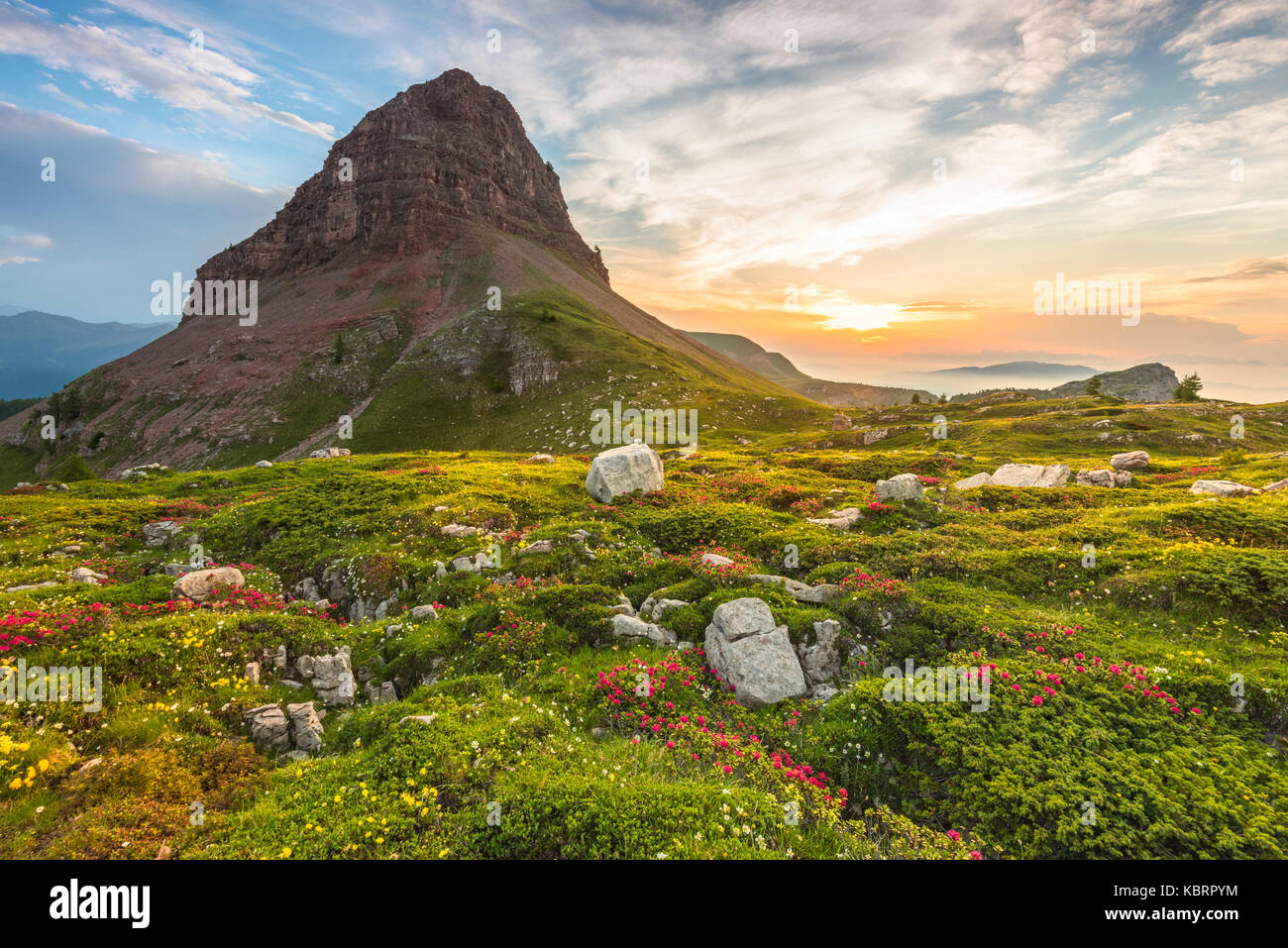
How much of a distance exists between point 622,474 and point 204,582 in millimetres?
18845

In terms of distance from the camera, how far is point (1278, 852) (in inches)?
291

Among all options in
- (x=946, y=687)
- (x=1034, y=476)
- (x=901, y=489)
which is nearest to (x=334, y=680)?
(x=946, y=687)

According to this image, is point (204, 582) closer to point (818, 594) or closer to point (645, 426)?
point (818, 594)

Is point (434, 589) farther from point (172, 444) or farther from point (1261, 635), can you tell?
point (172, 444)

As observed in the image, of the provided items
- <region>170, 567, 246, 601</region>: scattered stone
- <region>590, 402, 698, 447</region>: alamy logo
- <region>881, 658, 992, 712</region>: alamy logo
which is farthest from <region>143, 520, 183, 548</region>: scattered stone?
<region>590, 402, 698, 447</region>: alamy logo

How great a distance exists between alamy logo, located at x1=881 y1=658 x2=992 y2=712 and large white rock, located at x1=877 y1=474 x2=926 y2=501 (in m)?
16.0

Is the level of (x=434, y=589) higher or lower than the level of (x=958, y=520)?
lower

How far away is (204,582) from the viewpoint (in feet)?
56.0

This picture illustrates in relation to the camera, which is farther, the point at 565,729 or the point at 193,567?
the point at 193,567

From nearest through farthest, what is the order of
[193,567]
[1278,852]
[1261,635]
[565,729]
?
1. [1278,852]
2. [565,729]
3. [1261,635]
4. [193,567]
